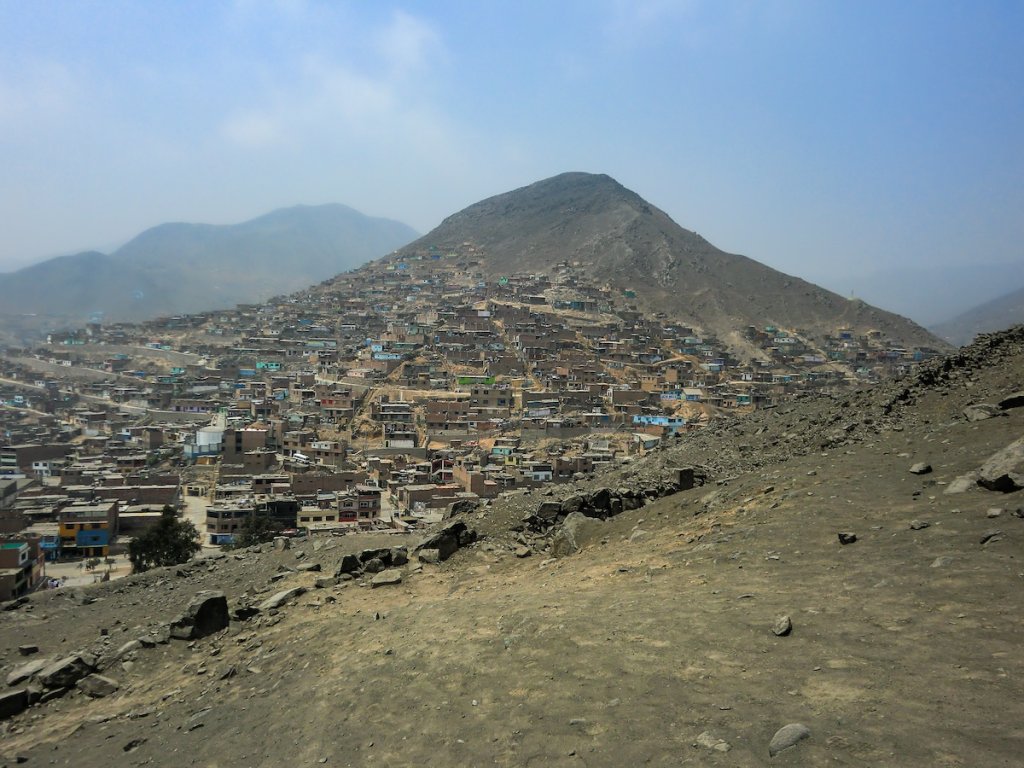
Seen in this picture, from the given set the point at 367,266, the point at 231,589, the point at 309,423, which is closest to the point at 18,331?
the point at 367,266

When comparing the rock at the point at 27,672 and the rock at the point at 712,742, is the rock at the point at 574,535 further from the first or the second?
the rock at the point at 27,672

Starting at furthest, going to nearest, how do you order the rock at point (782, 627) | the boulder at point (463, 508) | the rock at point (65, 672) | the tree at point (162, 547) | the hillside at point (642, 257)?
the hillside at point (642, 257)
the tree at point (162, 547)
the boulder at point (463, 508)
the rock at point (65, 672)
the rock at point (782, 627)

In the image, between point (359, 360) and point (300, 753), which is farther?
point (359, 360)

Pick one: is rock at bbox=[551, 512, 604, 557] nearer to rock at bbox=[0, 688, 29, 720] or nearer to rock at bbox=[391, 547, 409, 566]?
rock at bbox=[391, 547, 409, 566]

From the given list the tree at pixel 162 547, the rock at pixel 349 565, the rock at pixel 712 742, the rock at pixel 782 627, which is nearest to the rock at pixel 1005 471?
the rock at pixel 782 627

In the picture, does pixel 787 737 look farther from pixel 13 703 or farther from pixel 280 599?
pixel 13 703

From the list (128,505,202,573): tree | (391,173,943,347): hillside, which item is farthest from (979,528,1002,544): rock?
(391,173,943,347): hillside

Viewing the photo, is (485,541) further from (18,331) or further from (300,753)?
(18,331)

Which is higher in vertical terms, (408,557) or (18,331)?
(18,331)
